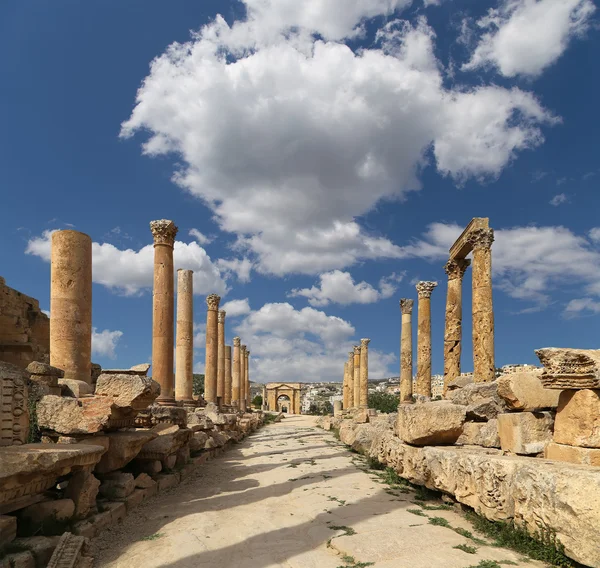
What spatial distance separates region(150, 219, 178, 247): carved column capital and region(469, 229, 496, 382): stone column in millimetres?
9863

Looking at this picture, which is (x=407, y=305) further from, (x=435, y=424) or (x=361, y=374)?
(x=435, y=424)

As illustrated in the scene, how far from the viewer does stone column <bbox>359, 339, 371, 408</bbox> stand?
37.5m

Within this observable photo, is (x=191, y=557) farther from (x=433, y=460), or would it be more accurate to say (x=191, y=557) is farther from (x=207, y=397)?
(x=207, y=397)

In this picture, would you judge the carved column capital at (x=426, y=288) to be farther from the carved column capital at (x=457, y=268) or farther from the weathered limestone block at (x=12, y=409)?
the weathered limestone block at (x=12, y=409)

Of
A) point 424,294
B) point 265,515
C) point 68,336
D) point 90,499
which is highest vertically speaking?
point 424,294

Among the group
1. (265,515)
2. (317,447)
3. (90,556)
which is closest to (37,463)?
(90,556)

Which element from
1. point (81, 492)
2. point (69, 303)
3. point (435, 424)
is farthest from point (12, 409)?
point (435, 424)

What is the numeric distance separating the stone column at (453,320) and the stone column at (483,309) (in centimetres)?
327

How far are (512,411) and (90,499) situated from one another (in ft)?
21.1

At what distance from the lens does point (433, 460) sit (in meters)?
7.70

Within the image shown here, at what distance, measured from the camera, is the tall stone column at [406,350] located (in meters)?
27.7

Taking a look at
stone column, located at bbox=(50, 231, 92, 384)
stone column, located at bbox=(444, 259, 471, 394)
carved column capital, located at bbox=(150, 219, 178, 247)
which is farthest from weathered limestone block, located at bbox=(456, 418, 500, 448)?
carved column capital, located at bbox=(150, 219, 178, 247)

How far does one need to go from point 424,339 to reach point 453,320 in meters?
5.00

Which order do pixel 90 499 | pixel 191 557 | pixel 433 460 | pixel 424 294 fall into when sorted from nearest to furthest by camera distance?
pixel 191 557 → pixel 90 499 → pixel 433 460 → pixel 424 294
